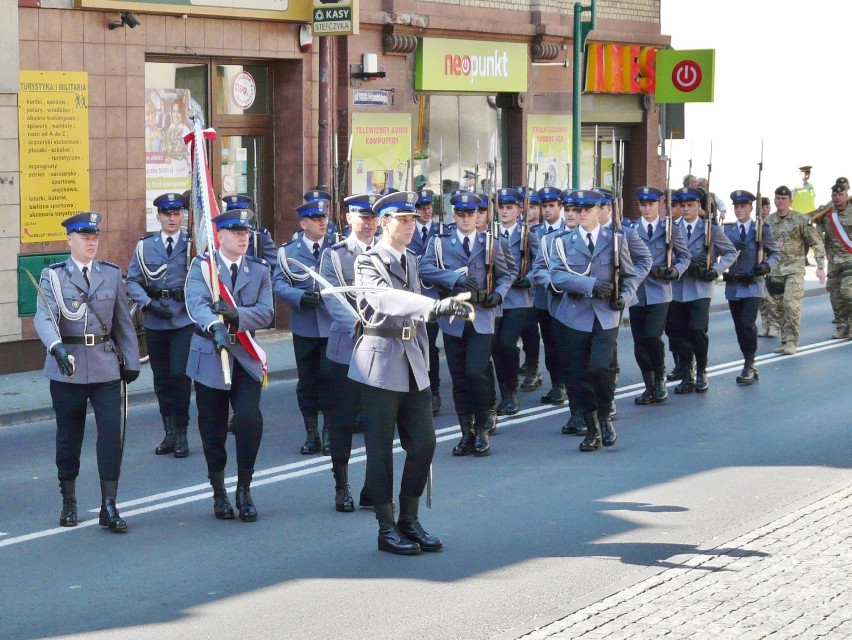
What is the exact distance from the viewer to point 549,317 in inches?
596

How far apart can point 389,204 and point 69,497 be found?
2802 mm

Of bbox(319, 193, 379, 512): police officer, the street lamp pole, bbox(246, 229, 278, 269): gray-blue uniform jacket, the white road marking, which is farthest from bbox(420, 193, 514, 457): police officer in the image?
the street lamp pole

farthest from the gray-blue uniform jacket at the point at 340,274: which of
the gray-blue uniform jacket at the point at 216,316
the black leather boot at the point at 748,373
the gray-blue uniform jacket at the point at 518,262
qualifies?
the black leather boot at the point at 748,373

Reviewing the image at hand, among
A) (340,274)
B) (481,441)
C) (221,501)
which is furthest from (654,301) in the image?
(221,501)

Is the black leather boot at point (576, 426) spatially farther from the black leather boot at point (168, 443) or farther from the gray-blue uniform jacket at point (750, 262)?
the gray-blue uniform jacket at point (750, 262)

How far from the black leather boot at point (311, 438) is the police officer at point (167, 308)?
92cm

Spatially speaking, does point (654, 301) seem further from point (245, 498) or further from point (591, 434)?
point (245, 498)

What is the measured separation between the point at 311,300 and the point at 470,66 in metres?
12.3

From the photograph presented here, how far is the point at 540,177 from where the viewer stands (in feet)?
83.5

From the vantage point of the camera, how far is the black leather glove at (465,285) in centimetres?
1220

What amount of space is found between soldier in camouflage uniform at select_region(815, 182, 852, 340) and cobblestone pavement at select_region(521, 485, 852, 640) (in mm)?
10966

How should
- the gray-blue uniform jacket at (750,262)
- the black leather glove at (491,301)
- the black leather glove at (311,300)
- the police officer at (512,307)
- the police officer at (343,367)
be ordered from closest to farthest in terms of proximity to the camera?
the police officer at (343,367), the black leather glove at (311,300), the black leather glove at (491,301), the police officer at (512,307), the gray-blue uniform jacket at (750,262)

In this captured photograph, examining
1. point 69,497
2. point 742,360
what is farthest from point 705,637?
point 742,360

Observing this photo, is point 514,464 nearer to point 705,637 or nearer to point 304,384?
point 304,384
